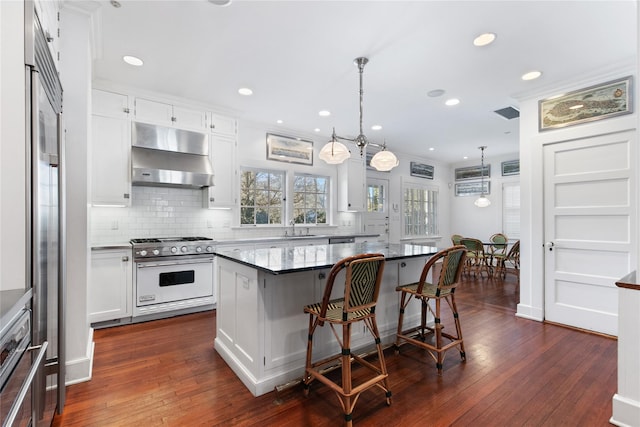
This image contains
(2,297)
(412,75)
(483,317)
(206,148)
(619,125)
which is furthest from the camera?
(206,148)

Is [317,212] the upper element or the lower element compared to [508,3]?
lower

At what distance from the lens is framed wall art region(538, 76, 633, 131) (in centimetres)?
315

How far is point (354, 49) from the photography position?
112 inches

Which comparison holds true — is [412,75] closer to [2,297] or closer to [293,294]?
[293,294]

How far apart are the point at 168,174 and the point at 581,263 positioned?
495 centimetres

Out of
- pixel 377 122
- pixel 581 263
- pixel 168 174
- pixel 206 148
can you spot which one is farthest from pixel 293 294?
pixel 377 122

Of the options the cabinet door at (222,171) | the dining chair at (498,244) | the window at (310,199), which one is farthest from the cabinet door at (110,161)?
the dining chair at (498,244)

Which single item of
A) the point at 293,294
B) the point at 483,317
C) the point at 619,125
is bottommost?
the point at 483,317

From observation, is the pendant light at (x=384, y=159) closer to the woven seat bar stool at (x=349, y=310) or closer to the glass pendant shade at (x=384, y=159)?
the glass pendant shade at (x=384, y=159)

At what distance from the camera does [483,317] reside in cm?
379

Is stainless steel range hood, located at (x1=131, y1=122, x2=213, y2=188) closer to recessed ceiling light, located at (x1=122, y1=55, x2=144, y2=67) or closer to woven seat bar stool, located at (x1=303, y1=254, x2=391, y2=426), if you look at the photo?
recessed ceiling light, located at (x1=122, y1=55, x2=144, y2=67)

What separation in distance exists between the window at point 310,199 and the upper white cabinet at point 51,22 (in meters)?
3.77

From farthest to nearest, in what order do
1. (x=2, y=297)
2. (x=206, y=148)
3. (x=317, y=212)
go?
(x=317, y=212) → (x=206, y=148) → (x=2, y=297)

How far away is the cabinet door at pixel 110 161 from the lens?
354cm
